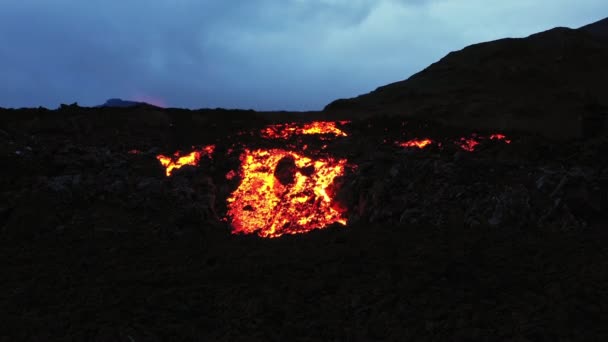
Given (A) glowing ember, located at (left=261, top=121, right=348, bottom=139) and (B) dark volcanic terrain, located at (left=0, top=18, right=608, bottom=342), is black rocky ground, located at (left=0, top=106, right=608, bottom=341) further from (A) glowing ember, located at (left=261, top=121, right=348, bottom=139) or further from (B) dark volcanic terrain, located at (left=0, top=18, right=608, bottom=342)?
(A) glowing ember, located at (left=261, top=121, right=348, bottom=139)

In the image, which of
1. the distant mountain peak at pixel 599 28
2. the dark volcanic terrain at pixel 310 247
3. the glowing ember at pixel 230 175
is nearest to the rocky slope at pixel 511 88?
the dark volcanic terrain at pixel 310 247

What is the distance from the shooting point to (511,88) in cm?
3512

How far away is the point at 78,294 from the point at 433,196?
21.8 ft

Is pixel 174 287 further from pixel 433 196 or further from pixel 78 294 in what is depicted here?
pixel 433 196

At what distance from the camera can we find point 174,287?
7.01 metres

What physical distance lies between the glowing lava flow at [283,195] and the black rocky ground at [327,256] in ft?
1.65

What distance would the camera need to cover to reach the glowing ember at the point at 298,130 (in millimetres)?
19000

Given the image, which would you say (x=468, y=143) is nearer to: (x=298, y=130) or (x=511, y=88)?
(x=298, y=130)

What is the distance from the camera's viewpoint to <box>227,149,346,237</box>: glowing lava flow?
1248 cm

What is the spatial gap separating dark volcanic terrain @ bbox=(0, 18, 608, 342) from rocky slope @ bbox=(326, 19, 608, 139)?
11.5 m

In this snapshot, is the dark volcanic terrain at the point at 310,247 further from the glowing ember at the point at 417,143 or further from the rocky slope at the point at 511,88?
the rocky slope at the point at 511,88

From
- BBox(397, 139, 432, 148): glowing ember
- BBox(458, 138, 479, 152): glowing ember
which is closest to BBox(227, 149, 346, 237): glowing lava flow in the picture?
BBox(397, 139, 432, 148): glowing ember

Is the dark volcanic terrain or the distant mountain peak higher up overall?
the distant mountain peak

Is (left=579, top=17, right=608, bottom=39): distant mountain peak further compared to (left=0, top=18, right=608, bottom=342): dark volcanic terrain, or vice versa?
(left=579, top=17, right=608, bottom=39): distant mountain peak
